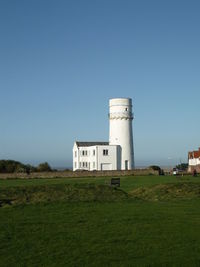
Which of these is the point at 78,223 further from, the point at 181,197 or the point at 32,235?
the point at 181,197

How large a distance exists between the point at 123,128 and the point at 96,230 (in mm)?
56161

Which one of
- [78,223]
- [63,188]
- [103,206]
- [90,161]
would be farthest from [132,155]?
[78,223]

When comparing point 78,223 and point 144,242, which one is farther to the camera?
point 78,223

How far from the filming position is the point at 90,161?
225 feet

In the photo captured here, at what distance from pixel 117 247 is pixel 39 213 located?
6.48m

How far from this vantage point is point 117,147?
67500 millimetres

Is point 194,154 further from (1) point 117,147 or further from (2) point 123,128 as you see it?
(1) point 117,147

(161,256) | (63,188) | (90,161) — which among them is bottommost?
(161,256)

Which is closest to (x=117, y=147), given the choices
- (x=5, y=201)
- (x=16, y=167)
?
(x=16, y=167)

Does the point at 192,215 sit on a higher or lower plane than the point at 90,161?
lower

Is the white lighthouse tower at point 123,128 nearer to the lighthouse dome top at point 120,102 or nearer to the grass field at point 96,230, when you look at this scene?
the lighthouse dome top at point 120,102

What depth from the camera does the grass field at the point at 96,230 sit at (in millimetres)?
9586

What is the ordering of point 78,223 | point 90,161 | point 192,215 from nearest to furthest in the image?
point 78,223 → point 192,215 → point 90,161

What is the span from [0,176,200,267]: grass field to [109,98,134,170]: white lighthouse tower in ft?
153
